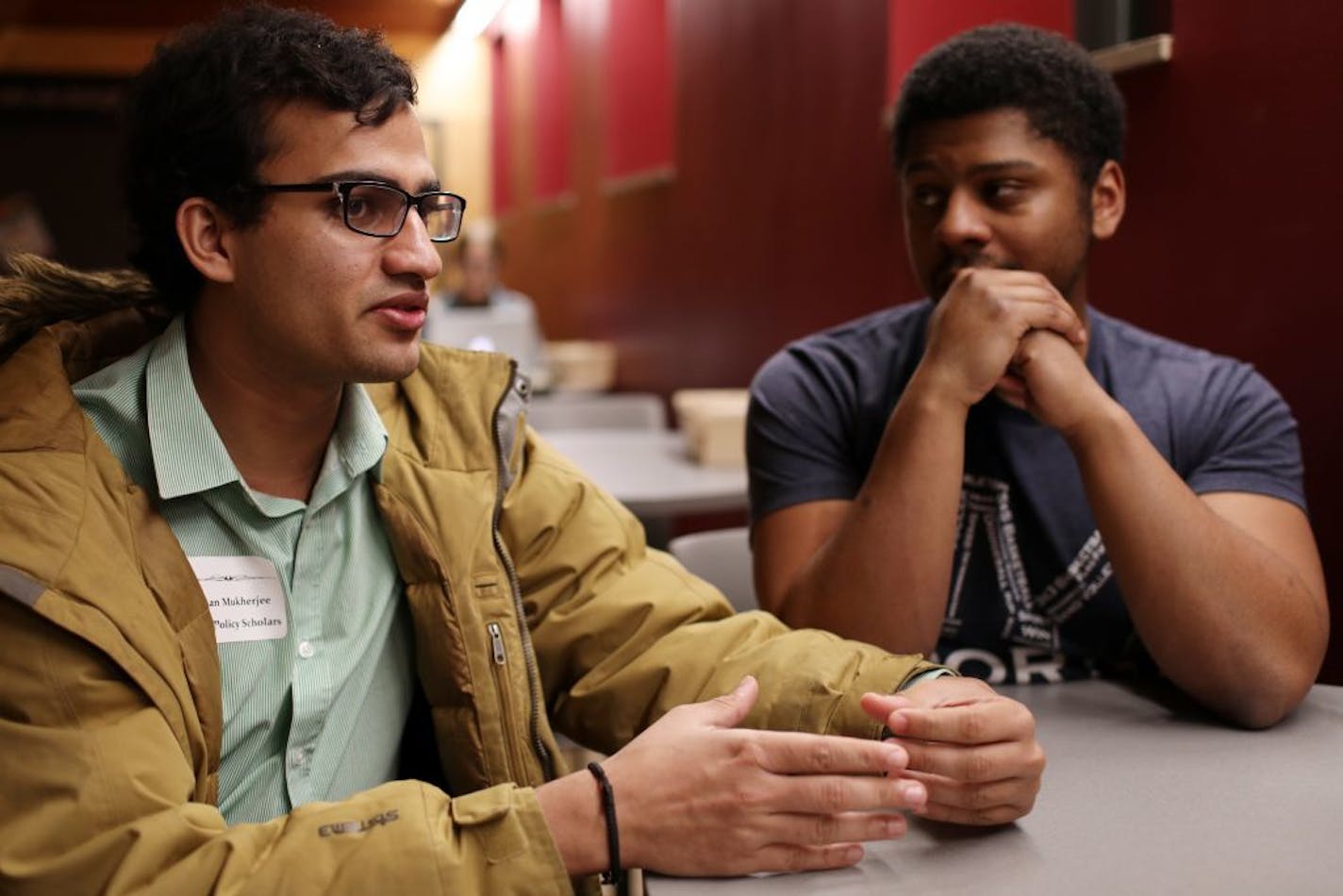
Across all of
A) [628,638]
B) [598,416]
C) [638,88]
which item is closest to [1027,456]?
[628,638]

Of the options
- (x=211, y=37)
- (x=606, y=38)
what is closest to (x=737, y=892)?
(x=211, y=37)

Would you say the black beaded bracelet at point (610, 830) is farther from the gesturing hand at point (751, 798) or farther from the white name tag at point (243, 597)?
the white name tag at point (243, 597)

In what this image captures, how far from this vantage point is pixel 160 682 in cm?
108

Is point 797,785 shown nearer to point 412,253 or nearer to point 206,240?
point 412,253

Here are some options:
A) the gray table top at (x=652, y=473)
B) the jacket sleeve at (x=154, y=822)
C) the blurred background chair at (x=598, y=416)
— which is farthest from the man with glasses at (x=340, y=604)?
the blurred background chair at (x=598, y=416)

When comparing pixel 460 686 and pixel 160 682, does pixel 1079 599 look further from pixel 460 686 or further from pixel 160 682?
pixel 160 682

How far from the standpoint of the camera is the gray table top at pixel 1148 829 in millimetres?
1003

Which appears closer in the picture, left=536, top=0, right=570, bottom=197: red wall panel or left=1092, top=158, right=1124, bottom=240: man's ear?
left=1092, top=158, right=1124, bottom=240: man's ear

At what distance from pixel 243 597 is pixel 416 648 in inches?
8.1

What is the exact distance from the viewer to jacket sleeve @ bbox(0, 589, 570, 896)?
0.96m

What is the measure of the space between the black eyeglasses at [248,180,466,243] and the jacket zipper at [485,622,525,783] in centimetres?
44

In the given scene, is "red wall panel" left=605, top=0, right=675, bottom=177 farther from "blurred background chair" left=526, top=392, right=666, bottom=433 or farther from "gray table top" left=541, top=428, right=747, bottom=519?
"gray table top" left=541, top=428, right=747, bottom=519

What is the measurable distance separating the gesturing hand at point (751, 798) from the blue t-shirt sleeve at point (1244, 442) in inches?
28.0

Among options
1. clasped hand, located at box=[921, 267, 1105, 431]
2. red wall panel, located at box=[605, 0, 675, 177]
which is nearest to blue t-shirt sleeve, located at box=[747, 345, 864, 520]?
clasped hand, located at box=[921, 267, 1105, 431]
